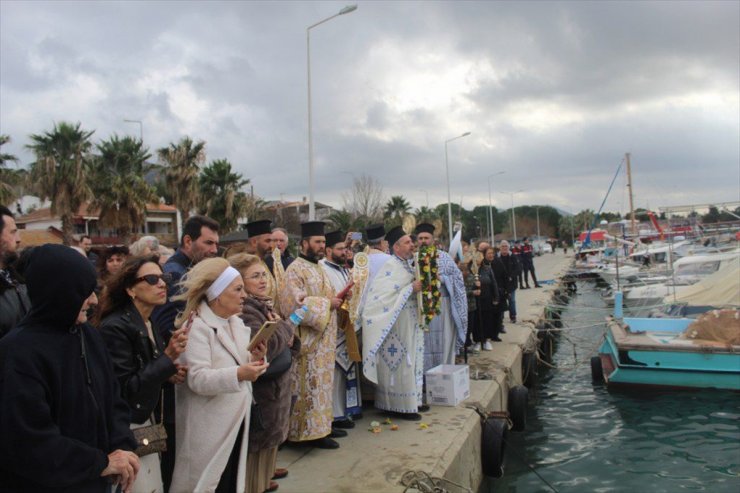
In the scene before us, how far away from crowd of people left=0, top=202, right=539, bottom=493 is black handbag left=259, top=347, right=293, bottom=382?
1cm

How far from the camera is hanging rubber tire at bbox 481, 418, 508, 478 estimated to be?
6.34 m

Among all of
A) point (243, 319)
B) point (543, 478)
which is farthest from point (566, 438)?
point (243, 319)

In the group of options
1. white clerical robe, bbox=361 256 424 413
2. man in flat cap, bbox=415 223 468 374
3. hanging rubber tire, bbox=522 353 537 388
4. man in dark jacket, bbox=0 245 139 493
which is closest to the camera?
man in dark jacket, bbox=0 245 139 493

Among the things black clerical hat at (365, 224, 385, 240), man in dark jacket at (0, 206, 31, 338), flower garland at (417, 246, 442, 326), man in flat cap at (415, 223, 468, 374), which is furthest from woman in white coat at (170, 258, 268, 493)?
man in flat cap at (415, 223, 468, 374)

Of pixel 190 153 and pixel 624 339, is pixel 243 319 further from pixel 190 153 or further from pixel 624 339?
pixel 190 153

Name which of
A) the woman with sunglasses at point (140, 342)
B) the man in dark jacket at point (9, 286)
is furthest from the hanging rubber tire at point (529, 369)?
the man in dark jacket at point (9, 286)

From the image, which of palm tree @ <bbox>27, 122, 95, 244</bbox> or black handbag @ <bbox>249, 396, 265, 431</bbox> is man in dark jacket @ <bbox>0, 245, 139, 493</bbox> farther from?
palm tree @ <bbox>27, 122, 95, 244</bbox>

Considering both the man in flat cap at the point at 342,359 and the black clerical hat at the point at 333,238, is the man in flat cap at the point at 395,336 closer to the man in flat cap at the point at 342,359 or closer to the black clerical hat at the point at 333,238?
the man in flat cap at the point at 342,359

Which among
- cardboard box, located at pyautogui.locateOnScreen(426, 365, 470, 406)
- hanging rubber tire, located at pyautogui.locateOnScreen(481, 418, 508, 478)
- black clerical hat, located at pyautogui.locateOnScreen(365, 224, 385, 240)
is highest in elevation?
black clerical hat, located at pyautogui.locateOnScreen(365, 224, 385, 240)

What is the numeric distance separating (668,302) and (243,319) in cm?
1163

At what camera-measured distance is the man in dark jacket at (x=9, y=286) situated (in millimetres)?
3139

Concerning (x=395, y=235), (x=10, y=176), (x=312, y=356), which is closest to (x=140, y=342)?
(x=312, y=356)

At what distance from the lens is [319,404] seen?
5105mm

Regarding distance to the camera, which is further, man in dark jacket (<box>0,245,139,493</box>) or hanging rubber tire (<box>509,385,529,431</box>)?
hanging rubber tire (<box>509,385,529,431</box>)
